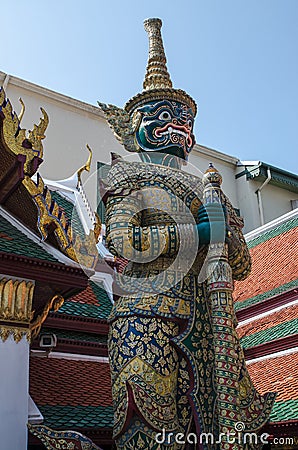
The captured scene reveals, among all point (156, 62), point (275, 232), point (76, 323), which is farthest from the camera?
point (275, 232)

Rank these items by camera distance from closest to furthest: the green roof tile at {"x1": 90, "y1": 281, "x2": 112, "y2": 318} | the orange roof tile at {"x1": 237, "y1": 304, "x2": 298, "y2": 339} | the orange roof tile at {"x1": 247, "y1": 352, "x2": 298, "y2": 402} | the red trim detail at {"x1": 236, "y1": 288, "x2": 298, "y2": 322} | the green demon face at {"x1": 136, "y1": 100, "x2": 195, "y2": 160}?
1. the green demon face at {"x1": 136, "y1": 100, "x2": 195, "y2": 160}
2. the orange roof tile at {"x1": 247, "y1": 352, "x2": 298, "y2": 402}
3. the green roof tile at {"x1": 90, "y1": 281, "x2": 112, "y2": 318}
4. the orange roof tile at {"x1": 237, "y1": 304, "x2": 298, "y2": 339}
5. the red trim detail at {"x1": 236, "y1": 288, "x2": 298, "y2": 322}

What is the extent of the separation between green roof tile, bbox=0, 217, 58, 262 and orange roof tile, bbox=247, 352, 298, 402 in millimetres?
2893

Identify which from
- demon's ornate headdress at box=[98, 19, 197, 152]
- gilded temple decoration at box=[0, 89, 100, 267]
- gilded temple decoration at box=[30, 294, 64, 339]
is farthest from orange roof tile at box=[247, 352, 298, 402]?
demon's ornate headdress at box=[98, 19, 197, 152]

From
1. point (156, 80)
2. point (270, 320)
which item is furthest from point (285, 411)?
point (156, 80)

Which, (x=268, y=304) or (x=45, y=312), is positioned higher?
(x=268, y=304)

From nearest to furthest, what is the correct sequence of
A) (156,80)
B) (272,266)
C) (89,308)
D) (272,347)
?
1. (156,80)
2. (89,308)
3. (272,347)
4. (272,266)

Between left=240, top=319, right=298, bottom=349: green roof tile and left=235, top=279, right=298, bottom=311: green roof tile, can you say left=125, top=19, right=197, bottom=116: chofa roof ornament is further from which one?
left=235, top=279, right=298, bottom=311: green roof tile

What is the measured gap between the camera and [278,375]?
676 cm

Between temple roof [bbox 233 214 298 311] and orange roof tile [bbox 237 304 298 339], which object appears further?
Answer: temple roof [bbox 233 214 298 311]

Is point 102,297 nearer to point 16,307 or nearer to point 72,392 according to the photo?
point 72,392

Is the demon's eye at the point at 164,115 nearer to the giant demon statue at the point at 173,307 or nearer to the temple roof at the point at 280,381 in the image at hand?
the giant demon statue at the point at 173,307

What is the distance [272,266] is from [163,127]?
577 centimetres

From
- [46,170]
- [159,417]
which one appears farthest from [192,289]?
[46,170]

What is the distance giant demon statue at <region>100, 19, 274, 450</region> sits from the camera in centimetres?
378
